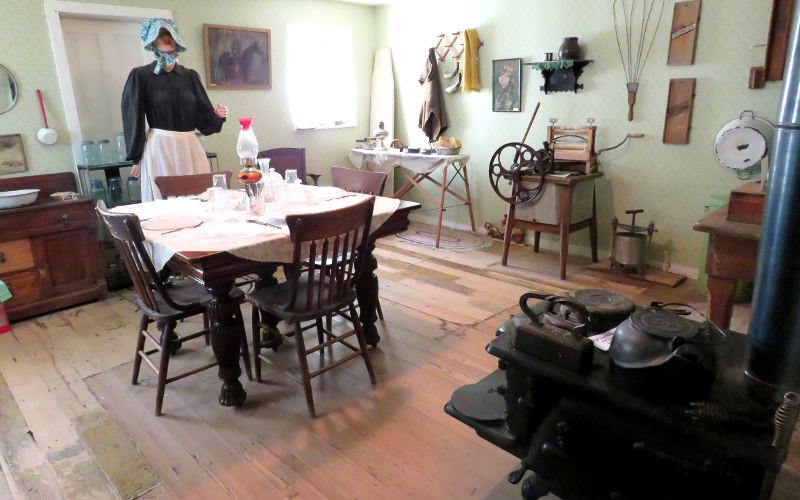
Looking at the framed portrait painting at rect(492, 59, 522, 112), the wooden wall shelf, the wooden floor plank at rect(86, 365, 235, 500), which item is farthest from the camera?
the framed portrait painting at rect(492, 59, 522, 112)

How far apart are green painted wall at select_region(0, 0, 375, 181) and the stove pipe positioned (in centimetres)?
409

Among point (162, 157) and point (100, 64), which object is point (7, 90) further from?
point (162, 157)

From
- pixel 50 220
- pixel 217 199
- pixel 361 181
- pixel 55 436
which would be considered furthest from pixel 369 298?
pixel 50 220

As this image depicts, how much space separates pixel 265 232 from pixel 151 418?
94 centimetres

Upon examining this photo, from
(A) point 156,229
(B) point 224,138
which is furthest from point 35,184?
(A) point 156,229

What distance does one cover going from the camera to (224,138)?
14.6 ft

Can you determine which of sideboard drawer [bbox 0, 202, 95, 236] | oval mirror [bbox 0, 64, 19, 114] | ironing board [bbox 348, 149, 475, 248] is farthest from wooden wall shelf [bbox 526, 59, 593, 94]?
oval mirror [bbox 0, 64, 19, 114]

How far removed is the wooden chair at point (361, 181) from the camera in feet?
9.64

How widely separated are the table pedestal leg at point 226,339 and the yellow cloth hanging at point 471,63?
3.38 m

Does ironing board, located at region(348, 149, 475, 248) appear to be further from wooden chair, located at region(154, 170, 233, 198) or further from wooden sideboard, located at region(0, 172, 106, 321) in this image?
wooden sideboard, located at region(0, 172, 106, 321)

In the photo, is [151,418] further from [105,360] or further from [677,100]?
[677,100]

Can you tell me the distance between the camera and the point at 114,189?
3.64 m

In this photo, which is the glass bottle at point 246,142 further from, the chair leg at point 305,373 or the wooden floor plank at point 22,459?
the wooden floor plank at point 22,459

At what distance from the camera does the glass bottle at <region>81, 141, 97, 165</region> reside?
3625 millimetres
